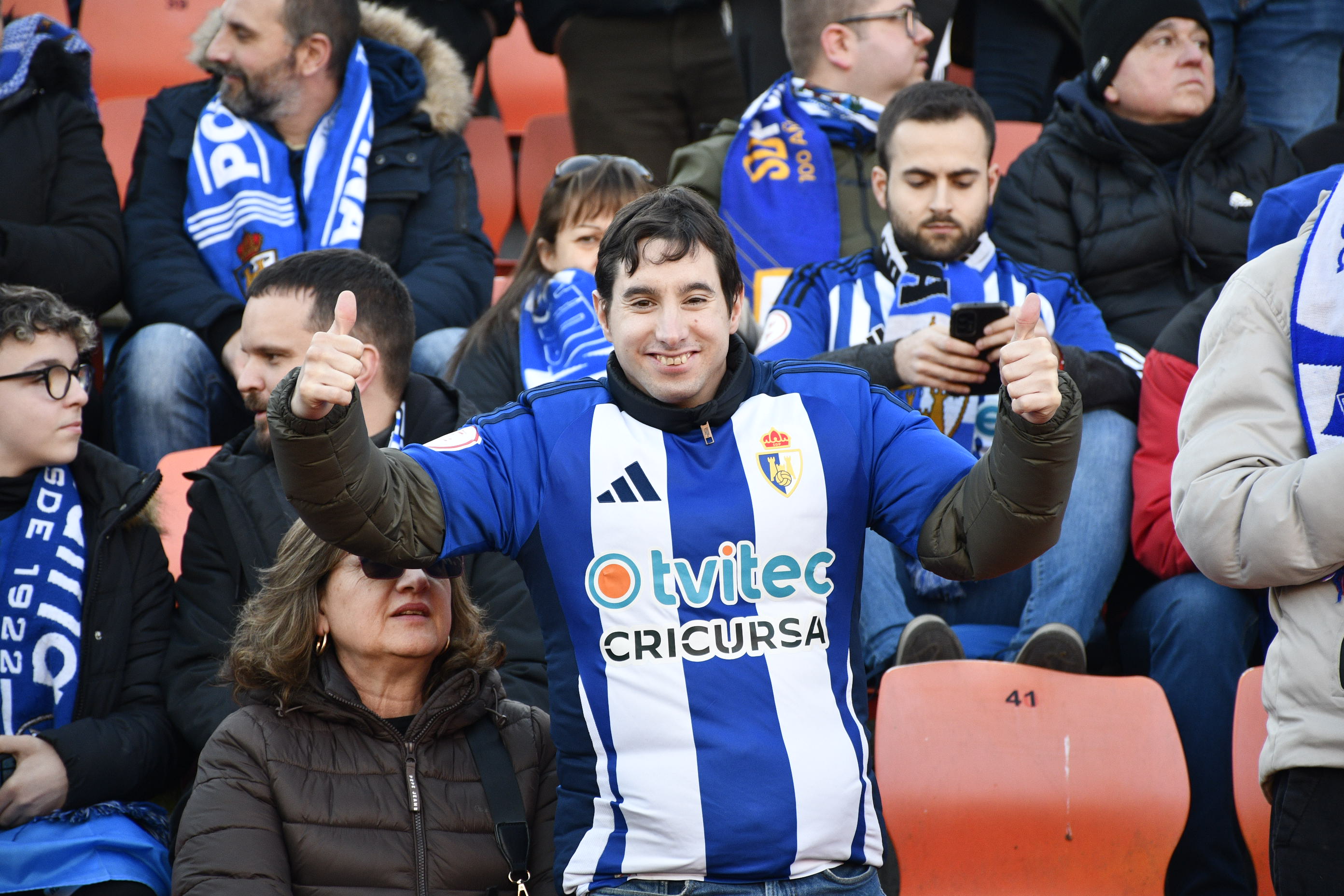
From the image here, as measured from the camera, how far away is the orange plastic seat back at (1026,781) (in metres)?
2.95

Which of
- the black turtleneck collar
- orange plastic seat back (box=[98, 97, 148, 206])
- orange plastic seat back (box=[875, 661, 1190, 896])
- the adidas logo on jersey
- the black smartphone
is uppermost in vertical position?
orange plastic seat back (box=[98, 97, 148, 206])

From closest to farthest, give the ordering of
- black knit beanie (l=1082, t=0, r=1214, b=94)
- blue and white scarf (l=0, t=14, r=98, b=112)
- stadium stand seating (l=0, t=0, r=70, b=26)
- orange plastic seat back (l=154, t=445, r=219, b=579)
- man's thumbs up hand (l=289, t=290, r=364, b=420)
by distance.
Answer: man's thumbs up hand (l=289, t=290, r=364, b=420), orange plastic seat back (l=154, t=445, r=219, b=579), blue and white scarf (l=0, t=14, r=98, b=112), black knit beanie (l=1082, t=0, r=1214, b=94), stadium stand seating (l=0, t=0, r=70, b=26)

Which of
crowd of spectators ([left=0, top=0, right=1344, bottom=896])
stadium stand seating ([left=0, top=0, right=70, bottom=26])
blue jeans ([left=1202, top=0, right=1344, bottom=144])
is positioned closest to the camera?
crowd of spectators ([left=0, top=0, right=1344, bottom=896])

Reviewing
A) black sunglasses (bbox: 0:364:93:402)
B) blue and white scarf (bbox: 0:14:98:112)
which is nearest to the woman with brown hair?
black sunglasses (bbox: 0:364:93:402)

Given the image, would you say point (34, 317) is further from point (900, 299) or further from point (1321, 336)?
point (1321, 336)

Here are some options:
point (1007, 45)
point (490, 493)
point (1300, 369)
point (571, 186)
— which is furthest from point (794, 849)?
point (1007, 45)

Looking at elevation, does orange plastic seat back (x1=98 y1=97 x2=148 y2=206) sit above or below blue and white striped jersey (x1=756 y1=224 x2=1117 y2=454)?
above

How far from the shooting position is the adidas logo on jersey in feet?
7.14

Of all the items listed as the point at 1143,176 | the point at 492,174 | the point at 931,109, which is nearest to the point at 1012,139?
the point at 1143,176

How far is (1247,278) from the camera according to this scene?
8.07 feet

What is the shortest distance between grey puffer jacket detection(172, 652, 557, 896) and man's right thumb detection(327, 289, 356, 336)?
857 millimetres

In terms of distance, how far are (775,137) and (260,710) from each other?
2800mm

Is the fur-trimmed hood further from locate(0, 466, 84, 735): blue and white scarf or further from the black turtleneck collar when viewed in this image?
the black turtleneck collar

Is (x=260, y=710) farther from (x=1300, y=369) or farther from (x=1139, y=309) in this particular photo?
(x=1139, y=309)
